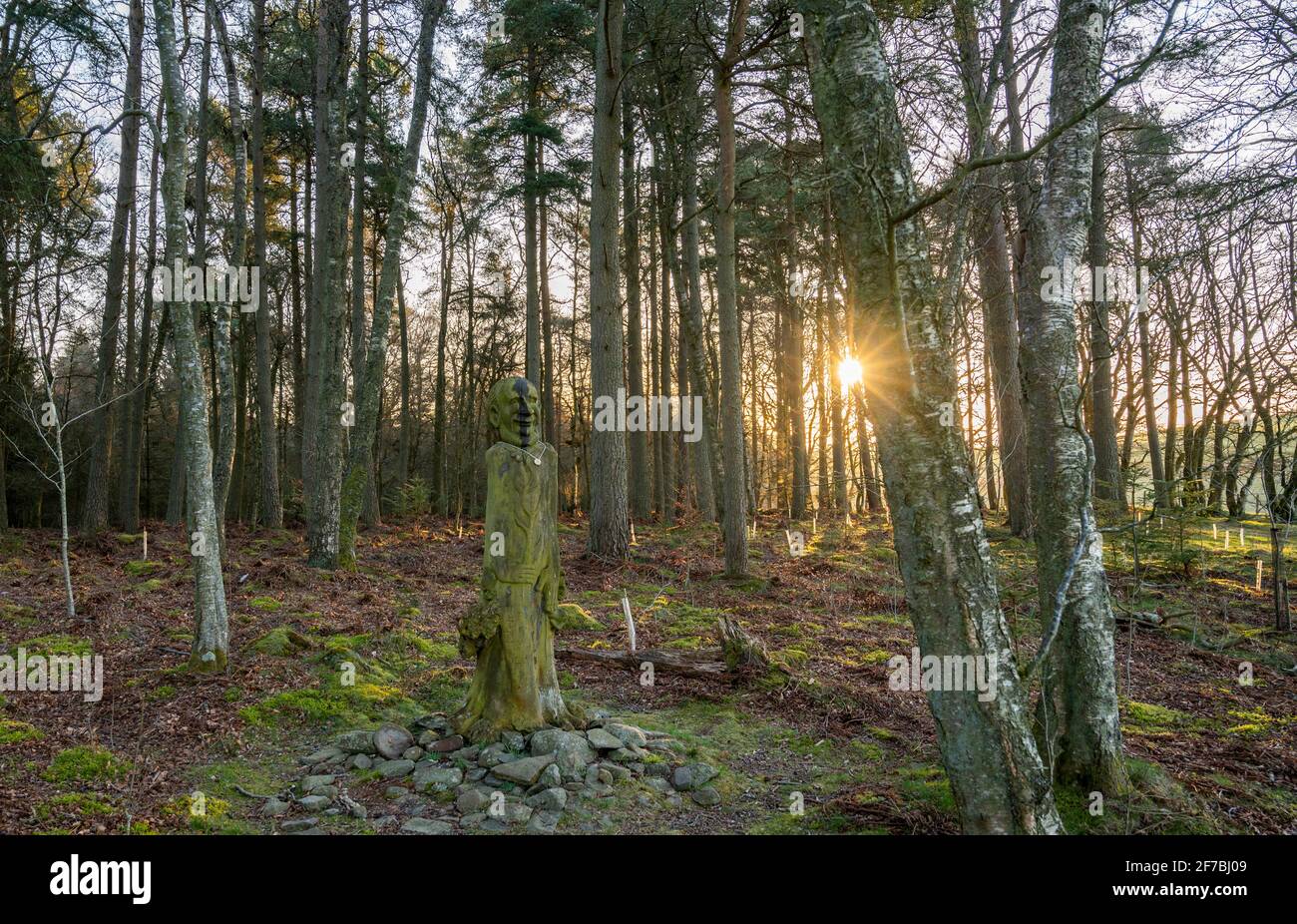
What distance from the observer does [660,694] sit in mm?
7148

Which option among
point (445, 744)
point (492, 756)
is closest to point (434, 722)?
point (445, 744)

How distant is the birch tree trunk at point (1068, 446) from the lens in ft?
13.3

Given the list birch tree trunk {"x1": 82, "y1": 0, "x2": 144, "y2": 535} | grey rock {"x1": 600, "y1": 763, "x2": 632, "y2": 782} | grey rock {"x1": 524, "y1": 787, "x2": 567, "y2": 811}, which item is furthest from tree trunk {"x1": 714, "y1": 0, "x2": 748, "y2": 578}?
birch tree trunk {"x1": 82, "y1": 0, "x2": 144, "y2": 535}

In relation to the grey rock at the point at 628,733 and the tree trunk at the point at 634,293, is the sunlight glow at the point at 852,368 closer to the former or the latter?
the grey rock at the point at 628,733

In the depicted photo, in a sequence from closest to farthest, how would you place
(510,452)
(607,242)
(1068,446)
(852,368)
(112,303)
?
1. (852,368)
2. (1068,446)
3. (510,452)
4. (607,242)
5. (112,303)

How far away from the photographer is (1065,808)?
3.94 metres

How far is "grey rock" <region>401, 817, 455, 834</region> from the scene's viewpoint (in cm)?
435

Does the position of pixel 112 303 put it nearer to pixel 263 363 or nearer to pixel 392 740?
pixel 263 363

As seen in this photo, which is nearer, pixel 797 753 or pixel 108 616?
pixel 797 753

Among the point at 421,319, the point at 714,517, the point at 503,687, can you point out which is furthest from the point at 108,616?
the point at 421,319

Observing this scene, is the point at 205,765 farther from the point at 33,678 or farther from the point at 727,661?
the point at 727,661

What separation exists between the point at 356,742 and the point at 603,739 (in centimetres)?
195

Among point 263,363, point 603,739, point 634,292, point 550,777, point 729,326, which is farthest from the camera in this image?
point 634,292
